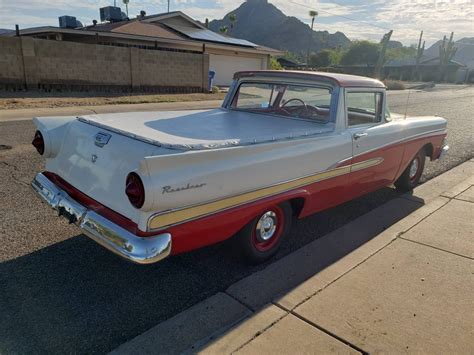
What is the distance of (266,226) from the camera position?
331cm

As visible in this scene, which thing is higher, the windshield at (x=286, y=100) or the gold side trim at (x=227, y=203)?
the windshield at (x=286, y=100)

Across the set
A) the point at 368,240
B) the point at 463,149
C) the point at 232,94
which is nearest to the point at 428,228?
the point at 368,240

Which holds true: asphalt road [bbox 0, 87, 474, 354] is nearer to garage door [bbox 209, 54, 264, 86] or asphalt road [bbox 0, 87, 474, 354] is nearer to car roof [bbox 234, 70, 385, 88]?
car roof [bbox 234, 70, 385, 88]

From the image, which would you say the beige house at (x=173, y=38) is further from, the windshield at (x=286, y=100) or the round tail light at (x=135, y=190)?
the round tail light at (x=135, y=190)

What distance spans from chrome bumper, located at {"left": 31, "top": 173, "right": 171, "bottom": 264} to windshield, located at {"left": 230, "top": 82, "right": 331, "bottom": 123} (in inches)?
86.2

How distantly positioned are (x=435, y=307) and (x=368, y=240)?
1.11m

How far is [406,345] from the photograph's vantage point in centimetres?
244

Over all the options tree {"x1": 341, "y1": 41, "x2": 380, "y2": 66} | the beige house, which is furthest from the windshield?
tree {"x1": 341, "y1": 41, "x2": 380, "y2": 66}

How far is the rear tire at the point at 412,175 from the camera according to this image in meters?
5.27

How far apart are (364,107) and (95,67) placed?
15.3m

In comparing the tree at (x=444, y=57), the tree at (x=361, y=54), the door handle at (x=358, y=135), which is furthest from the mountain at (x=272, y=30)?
the door handle at (x=358, y=135)

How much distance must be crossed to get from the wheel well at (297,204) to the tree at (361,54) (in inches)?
3618

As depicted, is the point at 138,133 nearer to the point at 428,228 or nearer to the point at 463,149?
the point at 428,228

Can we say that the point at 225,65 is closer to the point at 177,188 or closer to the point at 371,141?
the point at 371,141
